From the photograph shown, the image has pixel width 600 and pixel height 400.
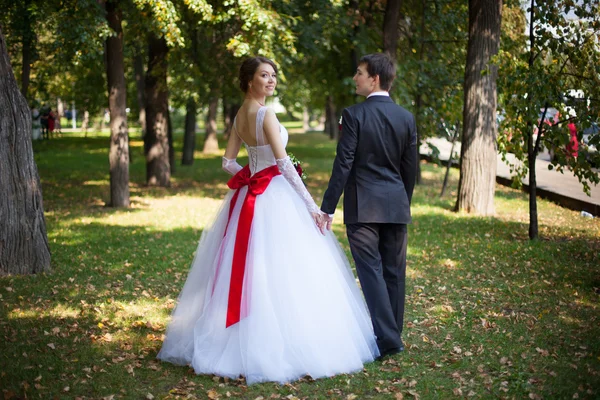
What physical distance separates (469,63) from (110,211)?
25.6 ft

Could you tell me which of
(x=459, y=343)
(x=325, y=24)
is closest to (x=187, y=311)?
(x=459, y=343)

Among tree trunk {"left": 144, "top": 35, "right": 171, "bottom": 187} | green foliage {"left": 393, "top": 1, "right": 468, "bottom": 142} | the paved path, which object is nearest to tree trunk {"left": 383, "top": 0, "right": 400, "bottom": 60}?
green foliage {"left": 393, "top": 1, "right": 468, "bottom": 142}

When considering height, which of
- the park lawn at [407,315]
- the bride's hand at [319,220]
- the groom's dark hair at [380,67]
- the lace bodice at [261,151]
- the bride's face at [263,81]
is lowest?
the park lawn at [407,315]

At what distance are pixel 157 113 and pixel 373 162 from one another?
13.9m

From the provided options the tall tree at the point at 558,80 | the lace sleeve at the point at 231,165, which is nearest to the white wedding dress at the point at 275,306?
the lace sleeve at the point at 231,165

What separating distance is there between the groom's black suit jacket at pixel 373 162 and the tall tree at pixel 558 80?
4.18 metres

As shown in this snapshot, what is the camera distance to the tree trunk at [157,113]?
17375mm

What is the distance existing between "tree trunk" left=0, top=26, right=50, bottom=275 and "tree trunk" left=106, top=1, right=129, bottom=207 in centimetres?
616

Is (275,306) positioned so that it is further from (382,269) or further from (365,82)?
(365,82)

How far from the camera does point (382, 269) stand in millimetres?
5453

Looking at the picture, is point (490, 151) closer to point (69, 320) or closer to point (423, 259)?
point (423, 259)

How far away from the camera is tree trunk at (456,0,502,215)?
41.1 ft

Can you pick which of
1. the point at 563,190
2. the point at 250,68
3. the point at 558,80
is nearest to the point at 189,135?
the point at 563,190

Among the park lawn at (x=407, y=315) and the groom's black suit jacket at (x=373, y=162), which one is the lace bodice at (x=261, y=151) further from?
the park lawn at (x=407, y=315)
